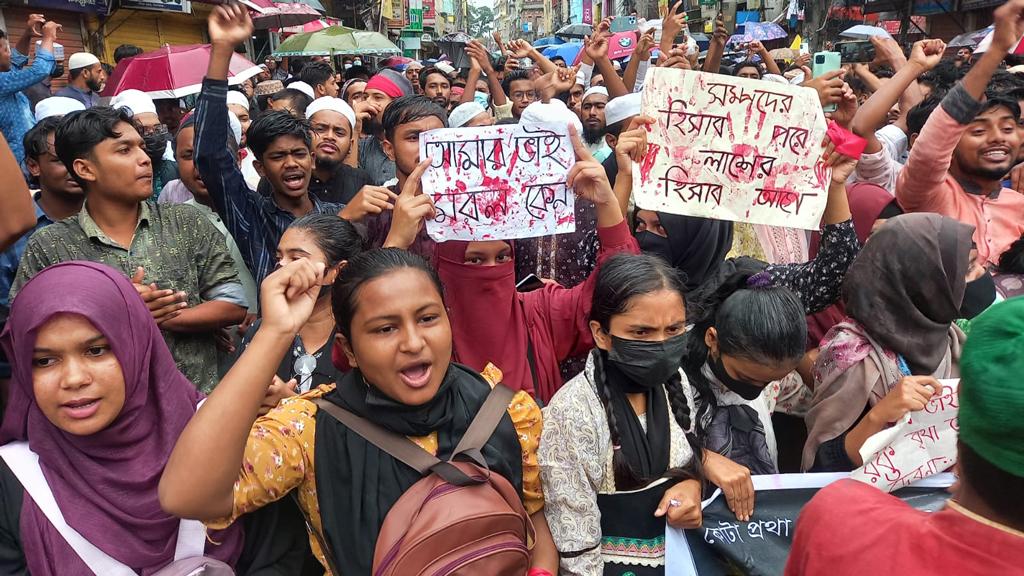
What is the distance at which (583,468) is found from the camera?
1.95m

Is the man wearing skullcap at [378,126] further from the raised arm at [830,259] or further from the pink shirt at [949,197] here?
the pink shirt at [949,197]

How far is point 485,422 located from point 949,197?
2.71 meters

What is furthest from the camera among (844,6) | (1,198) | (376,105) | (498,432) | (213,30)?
(844,6)

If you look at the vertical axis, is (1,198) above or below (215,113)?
below

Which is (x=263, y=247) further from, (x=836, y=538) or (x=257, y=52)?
(x=257, y=52)

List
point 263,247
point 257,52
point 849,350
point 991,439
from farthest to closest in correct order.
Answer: point 257,52
point 263,247
point 849,350
point 991,439

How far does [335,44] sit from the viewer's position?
12.8 meters

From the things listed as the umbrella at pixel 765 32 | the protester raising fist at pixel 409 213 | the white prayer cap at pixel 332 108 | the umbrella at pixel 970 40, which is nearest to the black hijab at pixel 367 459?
the protester raising fist at pixel 409 213

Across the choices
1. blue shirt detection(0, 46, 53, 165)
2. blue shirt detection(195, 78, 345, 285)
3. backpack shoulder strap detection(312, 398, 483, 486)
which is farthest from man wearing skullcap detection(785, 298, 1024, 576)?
blue shirt detection(0, 46, 53, 165)

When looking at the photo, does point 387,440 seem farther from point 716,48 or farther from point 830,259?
point 716,48

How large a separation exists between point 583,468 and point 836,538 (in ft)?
2.61

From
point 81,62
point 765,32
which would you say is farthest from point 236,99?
point 765,32

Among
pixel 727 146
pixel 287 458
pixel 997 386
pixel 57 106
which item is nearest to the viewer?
pixel 997 386

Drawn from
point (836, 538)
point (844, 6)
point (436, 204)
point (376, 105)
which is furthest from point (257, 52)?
point (836, 538)
